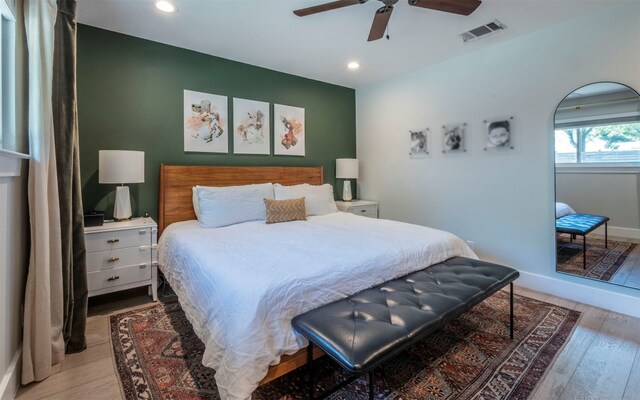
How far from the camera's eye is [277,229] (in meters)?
2.73

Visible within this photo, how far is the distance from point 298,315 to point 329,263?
1.21 feet

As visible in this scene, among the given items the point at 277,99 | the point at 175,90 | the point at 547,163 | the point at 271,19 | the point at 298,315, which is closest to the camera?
the point at 298,315

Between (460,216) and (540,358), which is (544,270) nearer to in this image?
(460,216)

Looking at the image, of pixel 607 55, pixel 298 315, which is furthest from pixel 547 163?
pixel 298 315

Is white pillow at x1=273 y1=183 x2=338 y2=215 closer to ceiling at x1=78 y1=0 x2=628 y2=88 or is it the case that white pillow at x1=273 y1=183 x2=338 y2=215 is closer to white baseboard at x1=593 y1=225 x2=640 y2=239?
ceiling at x1=78 y1=0 x2=628 y2=88

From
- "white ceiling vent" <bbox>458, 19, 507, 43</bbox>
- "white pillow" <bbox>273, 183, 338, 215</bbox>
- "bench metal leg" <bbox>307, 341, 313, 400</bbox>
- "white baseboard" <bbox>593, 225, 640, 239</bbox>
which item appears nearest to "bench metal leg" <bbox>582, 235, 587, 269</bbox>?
"white baseboard" <bbox>593, 225, 640, 239</bbox>

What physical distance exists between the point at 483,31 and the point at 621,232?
215 centimetres

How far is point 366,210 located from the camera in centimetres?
431

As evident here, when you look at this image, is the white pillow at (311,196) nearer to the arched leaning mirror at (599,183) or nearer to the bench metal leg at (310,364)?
the bench metal leg at (310,364)

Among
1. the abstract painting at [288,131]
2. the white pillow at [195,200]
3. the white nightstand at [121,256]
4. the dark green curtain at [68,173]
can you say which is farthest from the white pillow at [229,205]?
the dark green curtain at [68,173]

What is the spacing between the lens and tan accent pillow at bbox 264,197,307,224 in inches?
121

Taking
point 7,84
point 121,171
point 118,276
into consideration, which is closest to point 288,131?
point 121,171

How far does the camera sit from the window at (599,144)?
248 centimetres

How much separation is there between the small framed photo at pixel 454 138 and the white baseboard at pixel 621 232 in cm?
143
